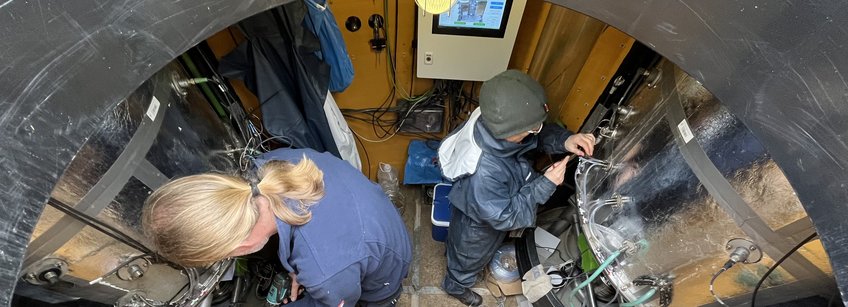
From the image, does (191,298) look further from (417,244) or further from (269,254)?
(417,244)

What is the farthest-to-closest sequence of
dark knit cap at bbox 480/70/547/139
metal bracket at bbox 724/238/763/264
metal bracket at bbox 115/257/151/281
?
dark knit cap at bbox 480/70/547/139 < metal bracket at bbox 115/257/151/281 < metal bracket at bbox 724/238/763/264

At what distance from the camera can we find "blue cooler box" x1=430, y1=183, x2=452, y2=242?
260 cm

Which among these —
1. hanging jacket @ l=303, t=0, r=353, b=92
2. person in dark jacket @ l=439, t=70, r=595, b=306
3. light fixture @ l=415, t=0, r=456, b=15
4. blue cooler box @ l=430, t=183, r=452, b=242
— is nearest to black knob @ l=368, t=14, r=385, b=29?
hanging jacket @ l=303, t=0, r=353, b=92

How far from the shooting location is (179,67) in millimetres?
1581

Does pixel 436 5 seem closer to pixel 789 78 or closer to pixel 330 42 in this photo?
pixel 789 78

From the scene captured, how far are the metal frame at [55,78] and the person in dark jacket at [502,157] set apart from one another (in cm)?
105

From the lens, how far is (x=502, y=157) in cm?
182

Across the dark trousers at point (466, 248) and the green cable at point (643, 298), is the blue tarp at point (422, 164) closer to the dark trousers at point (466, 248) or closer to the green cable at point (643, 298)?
the dark trousers at point (466, 248)

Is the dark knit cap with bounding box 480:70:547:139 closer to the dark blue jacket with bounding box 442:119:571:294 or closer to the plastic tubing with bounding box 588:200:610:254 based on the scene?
the dark blue jacket with bounding box 442:119:571:294

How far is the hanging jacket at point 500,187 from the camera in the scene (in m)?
1.79

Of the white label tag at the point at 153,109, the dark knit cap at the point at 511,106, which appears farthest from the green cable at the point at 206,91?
the dark knit cap at the point at 511,106

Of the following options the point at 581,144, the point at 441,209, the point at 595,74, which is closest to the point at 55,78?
the point at 581,144

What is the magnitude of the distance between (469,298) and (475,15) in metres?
1.49

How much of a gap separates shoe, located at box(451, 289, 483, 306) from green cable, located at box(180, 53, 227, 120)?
152 centimetres
